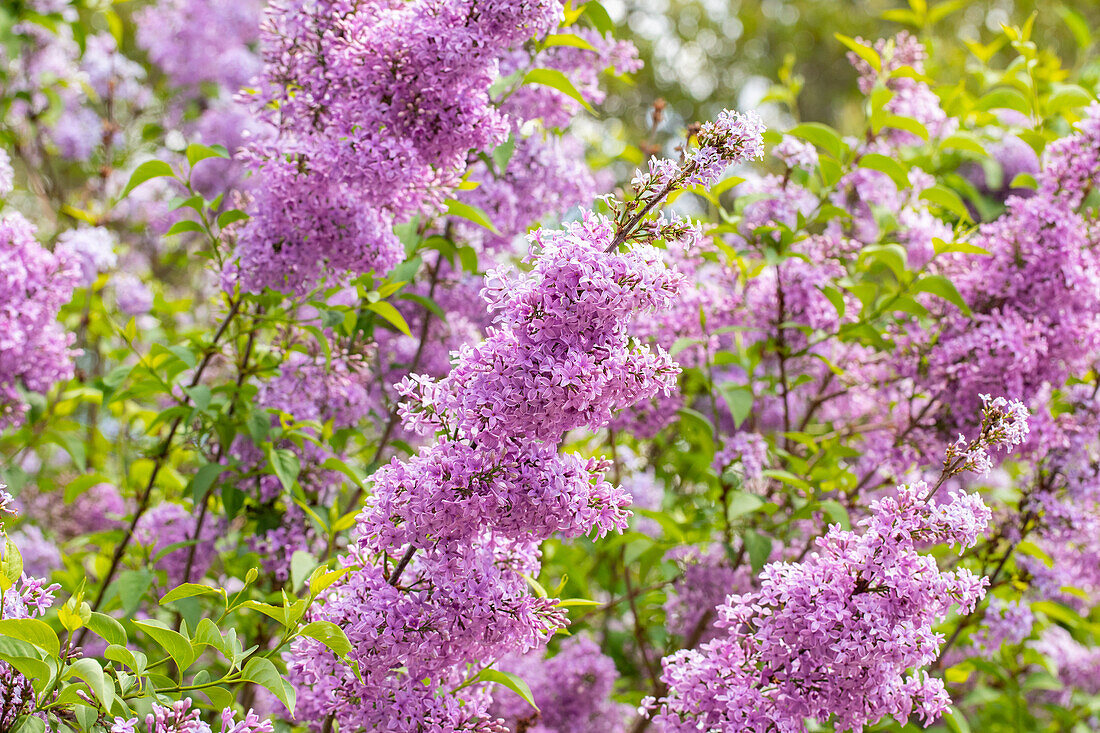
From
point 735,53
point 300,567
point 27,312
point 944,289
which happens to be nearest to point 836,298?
point 944,289

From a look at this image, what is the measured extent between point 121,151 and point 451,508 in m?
5.99

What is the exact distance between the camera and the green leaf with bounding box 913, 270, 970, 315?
3.07 m

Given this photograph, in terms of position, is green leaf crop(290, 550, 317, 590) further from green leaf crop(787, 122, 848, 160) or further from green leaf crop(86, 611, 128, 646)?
green leaf crop(787, 122, 848, 160)

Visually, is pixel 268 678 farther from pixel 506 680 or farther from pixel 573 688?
pixel 573 688

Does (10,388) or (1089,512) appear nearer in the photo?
(10,388)

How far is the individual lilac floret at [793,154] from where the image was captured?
3471mm

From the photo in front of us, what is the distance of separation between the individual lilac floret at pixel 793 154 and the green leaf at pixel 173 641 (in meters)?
2.68

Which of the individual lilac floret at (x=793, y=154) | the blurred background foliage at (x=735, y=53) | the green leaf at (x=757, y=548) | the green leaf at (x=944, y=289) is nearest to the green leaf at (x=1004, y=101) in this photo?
the individual lilac floret at (x=793, y=154)

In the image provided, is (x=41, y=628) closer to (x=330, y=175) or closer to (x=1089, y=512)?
(x=330, y=175)

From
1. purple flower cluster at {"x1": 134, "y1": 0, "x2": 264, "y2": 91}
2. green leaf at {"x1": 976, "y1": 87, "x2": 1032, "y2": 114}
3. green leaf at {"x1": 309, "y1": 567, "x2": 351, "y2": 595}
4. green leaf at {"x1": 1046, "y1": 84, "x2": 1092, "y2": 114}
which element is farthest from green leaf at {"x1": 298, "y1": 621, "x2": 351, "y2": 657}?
purple flower cluster at {"x1": 134, "y1": 0, "x2": 264, "y2": 91}

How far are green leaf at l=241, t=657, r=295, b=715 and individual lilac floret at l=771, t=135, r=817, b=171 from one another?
2605 mm

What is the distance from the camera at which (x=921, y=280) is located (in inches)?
124

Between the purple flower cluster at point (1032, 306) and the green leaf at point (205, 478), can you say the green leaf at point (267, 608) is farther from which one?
the purple flower cluster at point (1032, 306)

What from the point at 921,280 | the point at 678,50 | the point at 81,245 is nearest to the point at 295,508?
the point at 81,245
